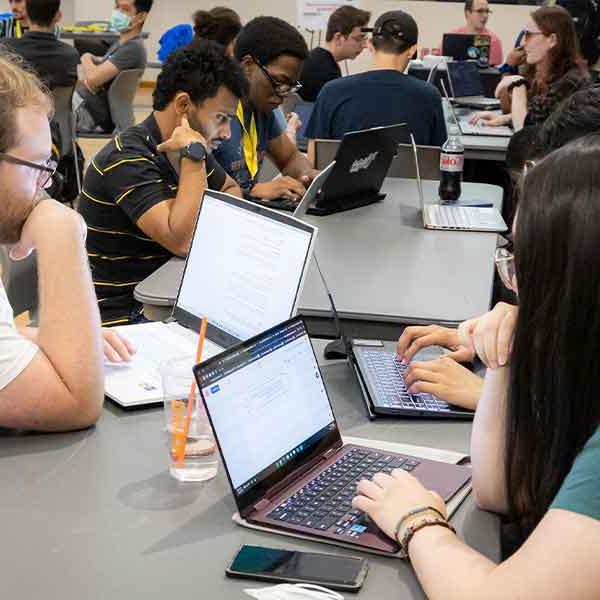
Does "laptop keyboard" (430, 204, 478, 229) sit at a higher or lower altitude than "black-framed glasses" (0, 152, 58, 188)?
lower

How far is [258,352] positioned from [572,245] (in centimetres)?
45

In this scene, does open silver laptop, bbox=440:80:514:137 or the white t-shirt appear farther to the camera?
open silver laptop, bbox=440:80:514:137

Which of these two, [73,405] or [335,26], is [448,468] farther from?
[335,26]

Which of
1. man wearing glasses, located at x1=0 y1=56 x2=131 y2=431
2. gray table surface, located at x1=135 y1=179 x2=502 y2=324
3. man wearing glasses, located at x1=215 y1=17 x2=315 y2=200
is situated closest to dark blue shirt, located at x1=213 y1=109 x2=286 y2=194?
man wearing glasses, located at x1=215 y1=17 x2=315 y2=200

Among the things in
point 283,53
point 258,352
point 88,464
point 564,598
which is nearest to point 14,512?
point 88,464

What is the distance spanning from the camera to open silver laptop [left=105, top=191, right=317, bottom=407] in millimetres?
1707

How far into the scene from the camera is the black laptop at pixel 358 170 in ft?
9.91

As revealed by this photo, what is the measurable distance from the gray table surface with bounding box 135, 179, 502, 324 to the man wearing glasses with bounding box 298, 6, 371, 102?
2.72 m

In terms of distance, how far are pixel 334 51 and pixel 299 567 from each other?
5160 mm

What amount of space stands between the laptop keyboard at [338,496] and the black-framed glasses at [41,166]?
28.0 inches

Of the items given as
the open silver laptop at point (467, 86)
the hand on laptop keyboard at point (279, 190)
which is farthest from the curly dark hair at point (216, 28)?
the open silver laptop at point (467, 86)

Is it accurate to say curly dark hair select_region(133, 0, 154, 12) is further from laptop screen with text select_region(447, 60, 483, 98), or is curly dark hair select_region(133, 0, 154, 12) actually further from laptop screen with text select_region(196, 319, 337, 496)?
laptop screen with text select_region(196, 319, 337, 496)

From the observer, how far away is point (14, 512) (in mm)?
1254

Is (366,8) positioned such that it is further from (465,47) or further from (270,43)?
(270,43)
